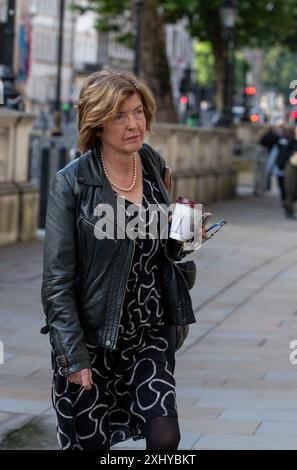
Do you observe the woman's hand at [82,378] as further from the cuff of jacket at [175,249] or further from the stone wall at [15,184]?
the stone wall at [15,184]

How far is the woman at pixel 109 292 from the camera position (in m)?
4.61

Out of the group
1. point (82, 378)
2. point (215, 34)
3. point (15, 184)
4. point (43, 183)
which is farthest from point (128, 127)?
point (215, 34)

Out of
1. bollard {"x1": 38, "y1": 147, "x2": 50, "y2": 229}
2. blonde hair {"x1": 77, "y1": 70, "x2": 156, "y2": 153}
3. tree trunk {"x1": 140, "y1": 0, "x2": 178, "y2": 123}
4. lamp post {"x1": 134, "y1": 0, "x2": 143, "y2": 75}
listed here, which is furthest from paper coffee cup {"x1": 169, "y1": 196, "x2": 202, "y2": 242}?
tree trunk {"x1": 140, "y1": 0, "x2": 178, "y2": 123}

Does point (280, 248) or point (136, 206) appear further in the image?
point (280, 248)

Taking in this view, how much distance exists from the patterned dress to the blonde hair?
306 mm

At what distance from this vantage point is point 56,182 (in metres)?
4.68

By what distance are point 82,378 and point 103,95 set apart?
89cm

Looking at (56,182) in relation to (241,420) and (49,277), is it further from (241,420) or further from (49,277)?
(241,420)

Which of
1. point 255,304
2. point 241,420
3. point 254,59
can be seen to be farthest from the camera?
point 254,59

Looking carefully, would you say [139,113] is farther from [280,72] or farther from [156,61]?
[280,72]
